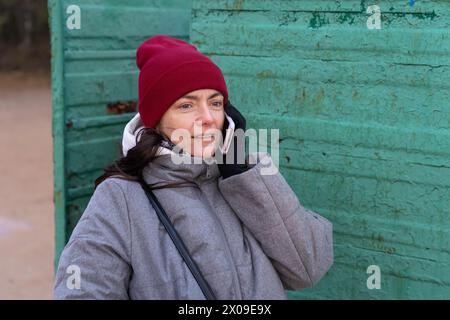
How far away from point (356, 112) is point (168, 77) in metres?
0.87

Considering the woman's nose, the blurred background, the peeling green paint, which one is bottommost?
the blurred background

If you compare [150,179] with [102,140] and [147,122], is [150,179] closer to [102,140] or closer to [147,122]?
[147,122]

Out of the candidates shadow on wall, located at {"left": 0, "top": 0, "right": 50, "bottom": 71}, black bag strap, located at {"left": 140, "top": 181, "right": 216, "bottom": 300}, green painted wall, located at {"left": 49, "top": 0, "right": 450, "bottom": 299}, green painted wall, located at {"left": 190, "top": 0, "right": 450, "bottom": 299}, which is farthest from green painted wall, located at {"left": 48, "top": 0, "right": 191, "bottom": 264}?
shadow on wall, located at {"left": 0, "top": 0, "right": 50, "bottom": 71}

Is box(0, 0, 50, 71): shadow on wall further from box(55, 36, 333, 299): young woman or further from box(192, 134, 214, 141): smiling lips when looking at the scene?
box(192, 134, 214, 141): smiling lips

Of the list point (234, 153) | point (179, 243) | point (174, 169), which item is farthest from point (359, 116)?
point (179, 243)

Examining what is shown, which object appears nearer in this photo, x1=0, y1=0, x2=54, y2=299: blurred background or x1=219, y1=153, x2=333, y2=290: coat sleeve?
x1=219, y1=153, x2=333, y2=290: coat sleeve

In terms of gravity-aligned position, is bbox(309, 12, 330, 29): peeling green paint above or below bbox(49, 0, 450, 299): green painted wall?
above

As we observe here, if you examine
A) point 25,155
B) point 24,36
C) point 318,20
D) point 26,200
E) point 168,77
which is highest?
point 318,20

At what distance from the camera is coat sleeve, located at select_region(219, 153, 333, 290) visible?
7.29 ft

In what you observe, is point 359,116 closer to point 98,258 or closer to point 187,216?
point 187,216

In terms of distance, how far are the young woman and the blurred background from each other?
8.69 ft

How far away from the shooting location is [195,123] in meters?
2.25
